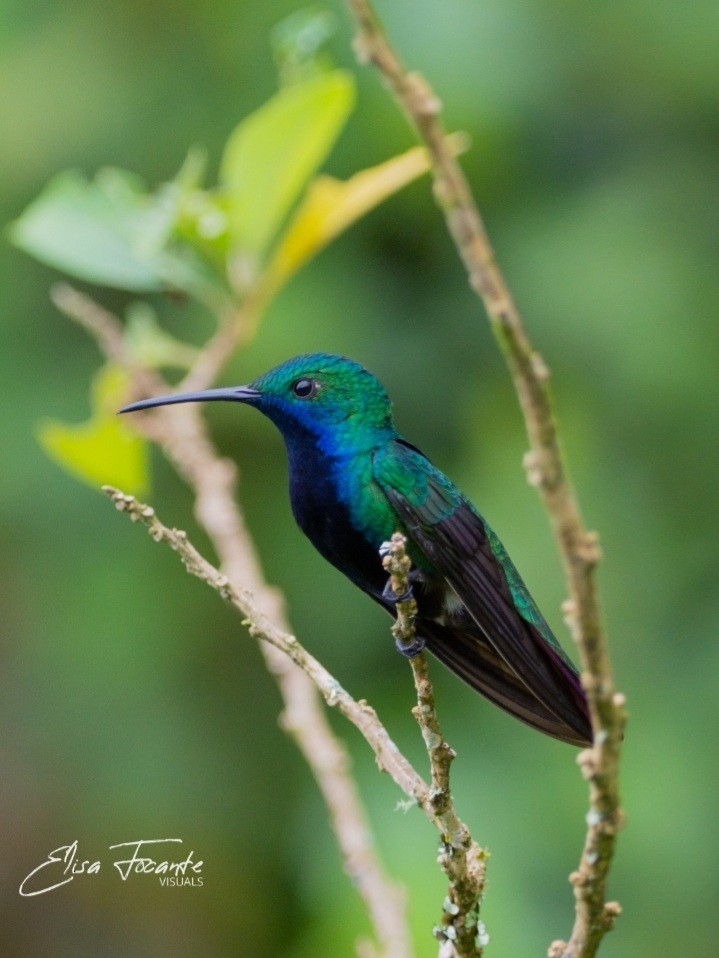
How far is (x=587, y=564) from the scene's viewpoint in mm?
748

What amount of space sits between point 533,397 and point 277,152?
1508 mm

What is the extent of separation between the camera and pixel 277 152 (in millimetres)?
2107

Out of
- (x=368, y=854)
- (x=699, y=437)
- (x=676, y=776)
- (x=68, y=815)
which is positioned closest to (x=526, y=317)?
(x=699, y=437)

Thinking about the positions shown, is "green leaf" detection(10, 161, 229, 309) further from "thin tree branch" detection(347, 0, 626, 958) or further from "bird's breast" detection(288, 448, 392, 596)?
"thin tree branch" detection(347, 0, 626, 958)

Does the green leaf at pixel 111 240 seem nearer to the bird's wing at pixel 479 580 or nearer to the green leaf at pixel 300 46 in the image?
the green leaf at pixel 300 46

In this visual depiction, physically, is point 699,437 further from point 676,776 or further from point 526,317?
point 676,776

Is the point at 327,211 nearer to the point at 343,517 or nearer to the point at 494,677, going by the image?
the point at 343,517

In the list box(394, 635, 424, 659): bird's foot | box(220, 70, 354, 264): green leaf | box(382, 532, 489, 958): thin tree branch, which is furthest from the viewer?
box(220, 70, 354, 264): green leaf

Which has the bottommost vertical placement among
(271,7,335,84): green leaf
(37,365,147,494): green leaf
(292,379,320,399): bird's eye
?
(37,365,147,494): green leaf

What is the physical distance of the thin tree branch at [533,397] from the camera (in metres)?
0.69

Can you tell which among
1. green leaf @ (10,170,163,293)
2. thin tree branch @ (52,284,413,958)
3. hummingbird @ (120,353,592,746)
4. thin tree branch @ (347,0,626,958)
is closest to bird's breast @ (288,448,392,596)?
hummingbird @ (120,353,592,746)

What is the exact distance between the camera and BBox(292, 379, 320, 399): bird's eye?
2.06 m

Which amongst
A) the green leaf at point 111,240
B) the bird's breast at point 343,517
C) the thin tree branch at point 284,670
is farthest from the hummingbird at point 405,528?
the green leaf at point 111,240

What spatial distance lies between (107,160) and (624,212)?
1.63 metres
